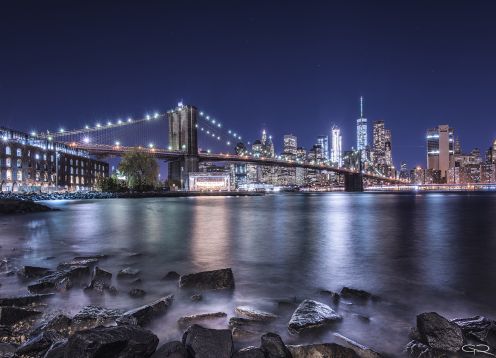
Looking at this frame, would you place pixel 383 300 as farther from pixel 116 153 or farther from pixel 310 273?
pixel 116 153

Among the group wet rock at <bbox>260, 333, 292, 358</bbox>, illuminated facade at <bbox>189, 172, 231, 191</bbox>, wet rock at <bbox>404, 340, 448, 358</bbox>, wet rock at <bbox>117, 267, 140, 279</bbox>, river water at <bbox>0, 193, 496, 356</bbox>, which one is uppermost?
illuminated facade at <bbox>189, 172, 231, 191</bbox>

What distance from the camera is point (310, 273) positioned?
353 inches

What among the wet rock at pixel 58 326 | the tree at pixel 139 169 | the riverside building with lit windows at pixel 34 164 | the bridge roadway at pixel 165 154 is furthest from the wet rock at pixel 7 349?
the bridge roadway at pixel 165 154

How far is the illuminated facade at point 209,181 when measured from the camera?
88.0 metres

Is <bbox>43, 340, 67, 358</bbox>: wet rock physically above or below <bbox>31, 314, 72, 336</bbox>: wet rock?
above

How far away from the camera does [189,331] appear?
4.27 metres

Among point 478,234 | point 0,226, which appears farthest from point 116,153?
point 478,234

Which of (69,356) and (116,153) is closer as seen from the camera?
(69,356)

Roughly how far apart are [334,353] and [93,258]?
317 inches

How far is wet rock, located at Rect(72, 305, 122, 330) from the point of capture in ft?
16.3

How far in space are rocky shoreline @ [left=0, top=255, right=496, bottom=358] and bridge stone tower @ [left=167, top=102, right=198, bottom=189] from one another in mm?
80671

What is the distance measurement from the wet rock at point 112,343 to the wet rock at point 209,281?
2.82m

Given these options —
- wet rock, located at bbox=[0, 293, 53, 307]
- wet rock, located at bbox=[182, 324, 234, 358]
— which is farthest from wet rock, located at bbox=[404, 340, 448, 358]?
wet rock, located at bbox=[0, 293, 53, 307]

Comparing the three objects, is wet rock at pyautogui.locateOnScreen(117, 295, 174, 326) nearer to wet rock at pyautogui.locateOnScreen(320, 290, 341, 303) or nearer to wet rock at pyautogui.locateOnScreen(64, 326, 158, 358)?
wet rock at pyautogui.locateOnScreen(64, 326, 158, 358)
